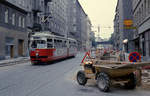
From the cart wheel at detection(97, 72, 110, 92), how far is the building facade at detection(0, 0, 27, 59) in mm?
21949

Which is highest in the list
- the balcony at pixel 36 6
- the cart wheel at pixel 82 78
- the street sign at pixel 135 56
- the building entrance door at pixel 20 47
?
the balcony at pixel 36 6

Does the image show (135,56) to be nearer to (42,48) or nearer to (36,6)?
(42,48)

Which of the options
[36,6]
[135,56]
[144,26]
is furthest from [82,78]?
[36,6]

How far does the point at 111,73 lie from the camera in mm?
6883

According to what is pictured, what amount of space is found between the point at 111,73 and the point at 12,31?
25.9 m

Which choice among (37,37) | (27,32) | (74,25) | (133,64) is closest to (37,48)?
(37,37)

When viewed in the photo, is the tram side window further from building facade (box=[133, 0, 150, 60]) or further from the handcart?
the handcart

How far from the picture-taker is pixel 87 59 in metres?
8.77

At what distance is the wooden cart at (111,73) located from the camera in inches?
266

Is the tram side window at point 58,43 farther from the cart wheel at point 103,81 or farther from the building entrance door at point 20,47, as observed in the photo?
the cart wheel at point 103,81

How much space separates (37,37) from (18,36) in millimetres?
14331

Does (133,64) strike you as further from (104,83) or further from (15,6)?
(15,6)

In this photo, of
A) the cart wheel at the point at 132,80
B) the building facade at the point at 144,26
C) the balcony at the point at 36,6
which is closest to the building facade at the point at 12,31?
the balcony at the point at 36,6

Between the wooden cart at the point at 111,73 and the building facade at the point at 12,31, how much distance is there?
21139 millimetres
